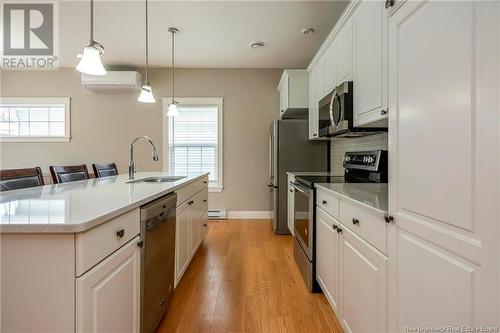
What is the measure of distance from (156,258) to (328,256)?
111 centimetres

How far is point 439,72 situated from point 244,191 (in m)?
3.75

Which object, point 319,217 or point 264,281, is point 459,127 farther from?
point 264,281

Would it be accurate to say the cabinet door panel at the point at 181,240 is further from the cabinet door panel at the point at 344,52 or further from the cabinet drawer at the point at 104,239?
the cabinet door panel at the point at 344,52

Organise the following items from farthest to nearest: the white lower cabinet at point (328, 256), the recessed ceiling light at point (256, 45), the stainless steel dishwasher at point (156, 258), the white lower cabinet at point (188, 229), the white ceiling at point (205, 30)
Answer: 1. the recessed ceiling light at point (256, 45)
2. the white ceiling at point (205, 30)
3. the white lower cabinet at point (188, 229)
4. the white lower cabinet at point (328, 256)
5. the stainless steel dishwasher at point (156, 258)

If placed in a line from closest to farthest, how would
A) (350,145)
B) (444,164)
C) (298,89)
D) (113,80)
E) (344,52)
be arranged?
(444,164) → (344,52) → (350,145) → (298,89) → (113,80)

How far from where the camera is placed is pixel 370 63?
5.30ft

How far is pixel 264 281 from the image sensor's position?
2.20m

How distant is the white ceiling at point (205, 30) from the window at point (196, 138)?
72cm

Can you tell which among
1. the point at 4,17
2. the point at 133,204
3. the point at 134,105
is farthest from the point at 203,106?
the point at 133,204

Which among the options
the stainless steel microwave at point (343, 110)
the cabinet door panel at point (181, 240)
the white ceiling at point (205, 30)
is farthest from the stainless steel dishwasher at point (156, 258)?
the white ceiling at point (205, 30)

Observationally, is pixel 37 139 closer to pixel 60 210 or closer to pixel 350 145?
pixel 60 210

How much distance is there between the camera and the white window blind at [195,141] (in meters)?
4.39

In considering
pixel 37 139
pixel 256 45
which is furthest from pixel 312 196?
pixel 37 139

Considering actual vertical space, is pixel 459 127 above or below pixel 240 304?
above
